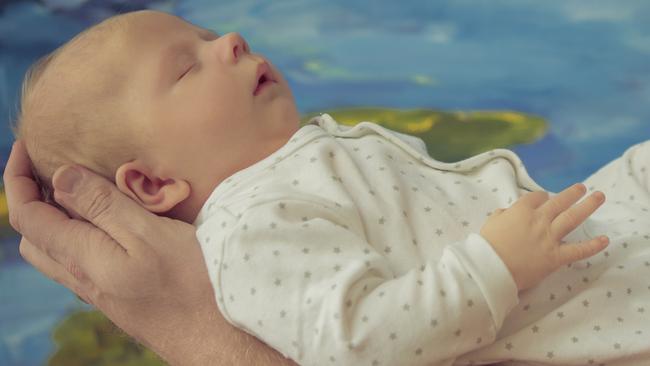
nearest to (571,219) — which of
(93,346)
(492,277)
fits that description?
(492,277)

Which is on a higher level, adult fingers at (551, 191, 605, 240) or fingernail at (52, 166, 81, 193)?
adult fingers at (551, 191, 605, 240)

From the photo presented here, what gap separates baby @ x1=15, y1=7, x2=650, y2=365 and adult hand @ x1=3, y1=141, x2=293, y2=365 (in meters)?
0.04

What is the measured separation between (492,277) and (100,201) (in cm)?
49

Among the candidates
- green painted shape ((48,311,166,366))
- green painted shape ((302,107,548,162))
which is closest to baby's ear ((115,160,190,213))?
green painted shape ((48,311,166,366))

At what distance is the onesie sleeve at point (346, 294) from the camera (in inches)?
33.4

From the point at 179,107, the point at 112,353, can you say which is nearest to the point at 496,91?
the point at 112,353

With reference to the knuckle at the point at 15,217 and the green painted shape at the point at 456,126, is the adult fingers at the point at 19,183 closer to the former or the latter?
the knuckle at the point at 15,217

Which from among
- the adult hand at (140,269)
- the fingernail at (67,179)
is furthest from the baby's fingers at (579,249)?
the fingernail at (67,179)

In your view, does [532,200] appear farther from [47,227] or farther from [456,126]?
[456,126]

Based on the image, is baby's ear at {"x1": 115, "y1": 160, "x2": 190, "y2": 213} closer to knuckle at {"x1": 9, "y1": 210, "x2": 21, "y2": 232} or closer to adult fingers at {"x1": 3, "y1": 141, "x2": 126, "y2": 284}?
adult fingers at {"x1": 3, "y1": 141, "x2": 126, "y2": 284}

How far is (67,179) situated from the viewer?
107 cm

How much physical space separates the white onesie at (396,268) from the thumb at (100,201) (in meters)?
0.08

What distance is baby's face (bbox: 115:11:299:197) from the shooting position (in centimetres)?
106

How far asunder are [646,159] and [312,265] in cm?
62
